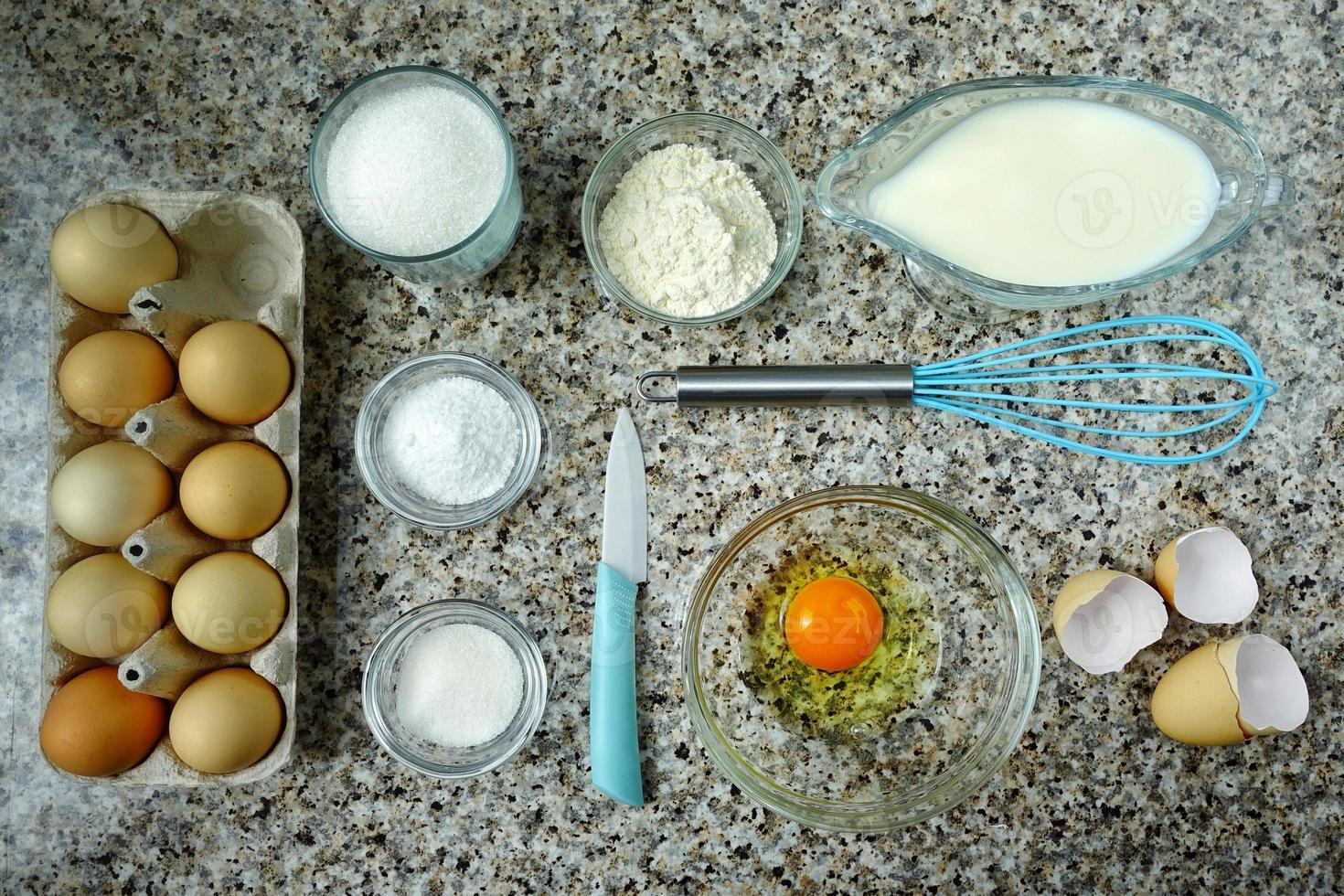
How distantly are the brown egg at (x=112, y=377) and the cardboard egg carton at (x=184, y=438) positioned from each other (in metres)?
0.02

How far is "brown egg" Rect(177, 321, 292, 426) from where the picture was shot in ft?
2.74

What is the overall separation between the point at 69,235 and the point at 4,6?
35 cm

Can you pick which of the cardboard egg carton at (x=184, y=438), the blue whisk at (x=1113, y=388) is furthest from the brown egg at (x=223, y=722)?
the blue whisk at (x=1113, y=388)

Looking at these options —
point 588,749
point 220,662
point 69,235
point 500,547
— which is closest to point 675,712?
point 588,749

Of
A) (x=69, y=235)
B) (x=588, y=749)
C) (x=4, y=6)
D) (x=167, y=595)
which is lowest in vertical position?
(x=588, y=749)

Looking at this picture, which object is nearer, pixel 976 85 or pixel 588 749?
pixel 976 85

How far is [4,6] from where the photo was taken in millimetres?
980

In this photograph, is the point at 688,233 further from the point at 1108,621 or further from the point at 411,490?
the point at 1108,621

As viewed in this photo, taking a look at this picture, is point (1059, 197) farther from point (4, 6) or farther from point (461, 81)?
point (4, 6)

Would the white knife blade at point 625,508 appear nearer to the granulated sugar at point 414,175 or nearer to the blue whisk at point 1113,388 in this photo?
the blue whisk at point 1113,388

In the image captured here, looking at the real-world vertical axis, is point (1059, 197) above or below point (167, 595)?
above

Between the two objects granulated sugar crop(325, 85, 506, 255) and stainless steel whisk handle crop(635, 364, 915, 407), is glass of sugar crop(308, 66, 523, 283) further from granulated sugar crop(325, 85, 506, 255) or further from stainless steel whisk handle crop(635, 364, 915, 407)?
stainless steel whisk handle crop(635, 364, 915, 407)

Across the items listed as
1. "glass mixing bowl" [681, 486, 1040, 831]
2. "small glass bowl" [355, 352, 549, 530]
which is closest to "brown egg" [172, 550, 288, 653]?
"small glass bowl" [355, 352, 549, 530]

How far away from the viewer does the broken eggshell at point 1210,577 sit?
36.4 inches
